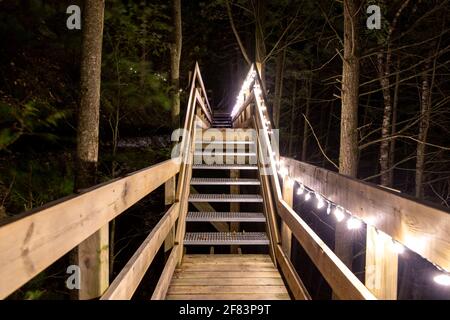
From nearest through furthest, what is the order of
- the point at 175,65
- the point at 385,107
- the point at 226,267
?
1. the point at 226,267
2. the point at 175,65
3. the point at 385,107

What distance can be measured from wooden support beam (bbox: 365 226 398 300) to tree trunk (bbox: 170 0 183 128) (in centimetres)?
730

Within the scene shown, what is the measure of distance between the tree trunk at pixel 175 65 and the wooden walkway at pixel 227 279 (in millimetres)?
4738

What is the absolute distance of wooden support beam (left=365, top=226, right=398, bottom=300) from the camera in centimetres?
183

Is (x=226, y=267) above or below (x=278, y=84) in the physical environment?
below

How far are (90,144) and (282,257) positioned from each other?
2.59m

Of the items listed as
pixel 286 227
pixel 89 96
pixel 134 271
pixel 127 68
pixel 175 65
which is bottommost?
pixel 286 227

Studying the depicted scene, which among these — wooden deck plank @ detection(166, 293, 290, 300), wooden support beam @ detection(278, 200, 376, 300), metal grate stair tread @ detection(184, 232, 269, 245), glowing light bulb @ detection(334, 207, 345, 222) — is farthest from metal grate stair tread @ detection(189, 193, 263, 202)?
glowing light bulb @ detection(334, 207, 345, 222)

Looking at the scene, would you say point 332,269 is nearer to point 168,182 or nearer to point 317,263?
point 317,263

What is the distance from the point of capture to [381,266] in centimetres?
190

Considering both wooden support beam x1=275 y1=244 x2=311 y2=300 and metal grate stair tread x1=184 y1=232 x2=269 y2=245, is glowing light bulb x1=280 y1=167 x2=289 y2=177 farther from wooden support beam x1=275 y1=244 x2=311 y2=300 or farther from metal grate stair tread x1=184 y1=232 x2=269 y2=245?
metal grate stair tread x1=184 y1=232 x2=269 y2=245

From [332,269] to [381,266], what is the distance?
0.50 meters

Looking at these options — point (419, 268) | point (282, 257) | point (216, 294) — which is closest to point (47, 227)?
point (216, 294)

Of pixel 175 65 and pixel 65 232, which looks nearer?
pixel 65 232

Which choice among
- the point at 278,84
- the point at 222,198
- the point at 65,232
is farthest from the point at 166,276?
the point at 278,84
